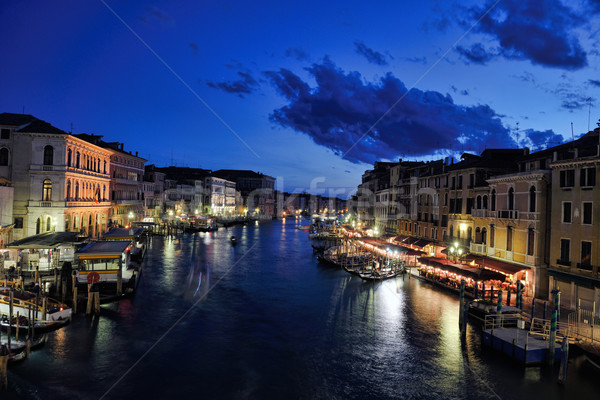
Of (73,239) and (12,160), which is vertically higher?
(12,160)

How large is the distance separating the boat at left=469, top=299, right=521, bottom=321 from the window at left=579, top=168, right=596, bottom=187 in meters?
7.96

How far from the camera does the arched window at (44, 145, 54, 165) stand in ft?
127

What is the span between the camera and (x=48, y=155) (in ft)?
127

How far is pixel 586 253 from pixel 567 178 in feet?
14.5

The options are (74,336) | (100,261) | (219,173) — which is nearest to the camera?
(74,336)

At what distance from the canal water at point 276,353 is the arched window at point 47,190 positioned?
1588 centimetres

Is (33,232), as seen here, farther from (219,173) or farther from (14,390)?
(219,173)

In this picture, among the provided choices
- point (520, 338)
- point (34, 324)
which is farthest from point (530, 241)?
point (34, 324)

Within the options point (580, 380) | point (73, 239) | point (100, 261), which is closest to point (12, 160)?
point (73, 239)

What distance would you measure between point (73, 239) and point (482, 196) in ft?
108

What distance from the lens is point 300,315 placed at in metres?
25.2

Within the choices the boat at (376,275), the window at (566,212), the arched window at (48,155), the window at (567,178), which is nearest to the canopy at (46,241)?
the arched window at (48,155)

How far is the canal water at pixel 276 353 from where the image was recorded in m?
15.5

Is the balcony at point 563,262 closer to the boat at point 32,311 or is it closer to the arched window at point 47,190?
the boat at point 32,311
